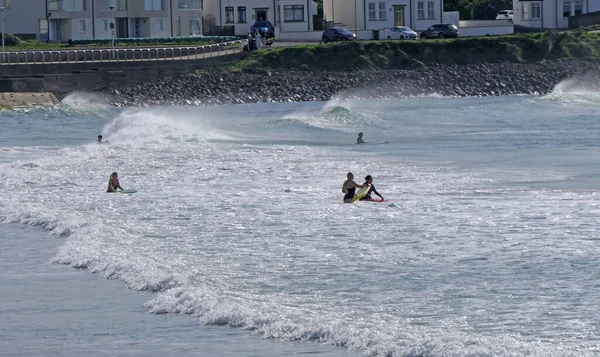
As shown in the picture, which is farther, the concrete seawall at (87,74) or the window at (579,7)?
the window at (579,7)

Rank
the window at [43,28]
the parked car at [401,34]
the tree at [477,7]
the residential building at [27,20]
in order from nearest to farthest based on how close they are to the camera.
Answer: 1. the parked car at [401,34]
2. the residential building at [27,20]
3. the window at [43,28]
4. the tree at [477,7]

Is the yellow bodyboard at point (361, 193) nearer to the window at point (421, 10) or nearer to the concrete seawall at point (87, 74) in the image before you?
the concrete seawall at point (87, 74)

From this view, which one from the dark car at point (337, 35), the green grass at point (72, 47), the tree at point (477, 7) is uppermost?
the tree at point (477, 7)

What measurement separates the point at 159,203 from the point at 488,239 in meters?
8.43

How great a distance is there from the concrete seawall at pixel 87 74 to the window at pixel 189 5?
15604mm

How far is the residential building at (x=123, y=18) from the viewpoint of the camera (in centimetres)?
8350

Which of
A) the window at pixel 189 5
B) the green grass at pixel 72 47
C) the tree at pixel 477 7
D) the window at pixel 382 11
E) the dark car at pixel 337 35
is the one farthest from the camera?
the tree at pixel 477 7

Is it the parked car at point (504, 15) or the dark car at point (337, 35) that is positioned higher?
the parked car at point (504, 15)

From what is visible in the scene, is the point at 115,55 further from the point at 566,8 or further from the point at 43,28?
the point at 566,8

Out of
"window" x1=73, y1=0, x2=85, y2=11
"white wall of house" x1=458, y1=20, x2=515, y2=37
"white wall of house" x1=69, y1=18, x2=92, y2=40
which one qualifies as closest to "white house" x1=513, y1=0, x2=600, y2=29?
"white wall of house" x1=458, y1=20, x2=515, y2=37

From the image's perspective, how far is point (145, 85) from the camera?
6862 cm

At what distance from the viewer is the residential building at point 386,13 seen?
87312mm

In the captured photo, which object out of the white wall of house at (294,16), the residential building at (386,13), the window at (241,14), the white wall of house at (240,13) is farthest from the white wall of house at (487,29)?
the window at (241,14)

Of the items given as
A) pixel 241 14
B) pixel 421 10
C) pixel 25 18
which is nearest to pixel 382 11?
pixel 421 10
